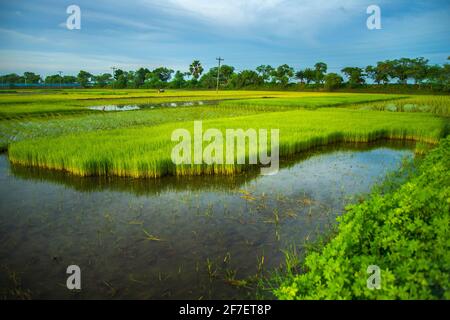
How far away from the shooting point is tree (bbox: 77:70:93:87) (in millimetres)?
83181

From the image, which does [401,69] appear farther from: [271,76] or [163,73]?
[163,73]

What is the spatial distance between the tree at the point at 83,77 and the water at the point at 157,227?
8415 centimetres

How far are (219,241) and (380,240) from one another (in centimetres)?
233

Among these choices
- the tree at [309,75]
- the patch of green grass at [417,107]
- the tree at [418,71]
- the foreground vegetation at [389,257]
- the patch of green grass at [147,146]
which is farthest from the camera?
the tree at [309,75]

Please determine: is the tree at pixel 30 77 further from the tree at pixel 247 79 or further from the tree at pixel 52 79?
the tree at pixel 247 79

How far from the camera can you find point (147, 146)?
9383 mm

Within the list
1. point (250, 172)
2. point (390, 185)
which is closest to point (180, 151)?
point (250, 172)

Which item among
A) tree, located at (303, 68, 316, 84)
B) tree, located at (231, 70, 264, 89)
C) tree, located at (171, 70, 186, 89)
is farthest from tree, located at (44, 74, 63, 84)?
tree, located at (303, 68, 316, 84)

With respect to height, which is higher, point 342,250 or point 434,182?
point 434,182

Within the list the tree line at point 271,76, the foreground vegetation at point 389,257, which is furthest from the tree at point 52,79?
the foreground vegetation at point 389,257

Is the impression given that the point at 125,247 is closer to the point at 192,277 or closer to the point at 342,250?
the point at 192,277

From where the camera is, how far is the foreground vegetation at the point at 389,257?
90.7 inches
